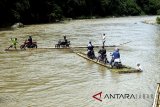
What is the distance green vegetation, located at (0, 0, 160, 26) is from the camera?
259 ft

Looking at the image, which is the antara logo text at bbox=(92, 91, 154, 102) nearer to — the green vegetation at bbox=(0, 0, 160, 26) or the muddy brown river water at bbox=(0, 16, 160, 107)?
the muddy brown river water at bbox=(0, 16, 160, 107)

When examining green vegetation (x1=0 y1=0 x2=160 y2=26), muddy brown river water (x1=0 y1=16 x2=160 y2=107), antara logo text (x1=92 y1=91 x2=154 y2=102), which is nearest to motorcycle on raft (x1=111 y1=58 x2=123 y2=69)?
muddy brown river water (x1=0 y1=16 x2=160 y2=107)

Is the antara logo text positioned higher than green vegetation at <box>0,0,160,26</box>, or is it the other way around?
green vegetation at <box>0,0,160,26</box>

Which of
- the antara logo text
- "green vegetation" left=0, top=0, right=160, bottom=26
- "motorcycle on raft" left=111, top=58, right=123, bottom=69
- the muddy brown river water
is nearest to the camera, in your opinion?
the muddy brown river water

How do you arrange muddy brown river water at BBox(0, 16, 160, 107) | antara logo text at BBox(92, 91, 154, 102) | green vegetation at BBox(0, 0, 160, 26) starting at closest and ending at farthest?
muddy brown river water at BBox(0, 16, 160, 107), antara logo text at BBox(92, 91, 154, 102), green vegetation at BBox(0, 0, 160, 26)

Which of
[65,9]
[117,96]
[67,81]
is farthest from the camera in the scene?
[65,9]

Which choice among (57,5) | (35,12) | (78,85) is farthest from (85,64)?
(57,5)

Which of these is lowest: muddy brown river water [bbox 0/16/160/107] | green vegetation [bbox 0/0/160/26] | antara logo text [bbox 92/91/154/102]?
antara logo text [bbox 92/91/154/102]

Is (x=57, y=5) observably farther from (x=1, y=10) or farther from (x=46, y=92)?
(x=46, y=92)

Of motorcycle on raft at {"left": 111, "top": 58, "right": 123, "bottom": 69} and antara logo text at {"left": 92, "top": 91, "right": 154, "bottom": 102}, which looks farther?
motorcycle on raft at {"left": 111, "top": 58, "right": 123, "bottom": 69}

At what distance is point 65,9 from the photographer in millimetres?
110750

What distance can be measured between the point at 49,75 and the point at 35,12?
67.8m

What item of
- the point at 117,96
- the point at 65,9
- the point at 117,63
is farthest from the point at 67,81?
the point at 65,9

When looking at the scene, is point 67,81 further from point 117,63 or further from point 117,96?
point 117,96
